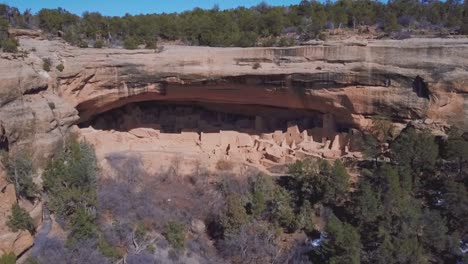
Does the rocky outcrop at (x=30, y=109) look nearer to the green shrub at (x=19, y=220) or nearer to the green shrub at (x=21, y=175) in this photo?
the green shrub at (x=21, y=175)

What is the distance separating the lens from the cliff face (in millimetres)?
11156

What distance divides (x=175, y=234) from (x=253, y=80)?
460 centimetres

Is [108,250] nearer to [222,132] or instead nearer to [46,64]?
[46,64]

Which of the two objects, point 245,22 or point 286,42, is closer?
point 286,42

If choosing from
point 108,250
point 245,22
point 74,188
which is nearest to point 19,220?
point 74,188

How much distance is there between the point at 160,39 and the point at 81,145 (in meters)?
6.50

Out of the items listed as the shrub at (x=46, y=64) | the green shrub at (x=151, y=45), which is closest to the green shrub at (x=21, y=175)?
the shrub at (x=46, y=64)

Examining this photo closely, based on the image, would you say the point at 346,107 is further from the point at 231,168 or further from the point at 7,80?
the point at 7,80

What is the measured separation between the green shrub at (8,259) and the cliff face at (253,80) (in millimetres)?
2917

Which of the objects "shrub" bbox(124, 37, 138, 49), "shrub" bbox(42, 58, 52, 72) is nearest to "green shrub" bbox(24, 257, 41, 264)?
"shrub" bbox(42, 58, 52, 72)

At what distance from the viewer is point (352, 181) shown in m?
12.0

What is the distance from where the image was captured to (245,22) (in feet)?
57.5

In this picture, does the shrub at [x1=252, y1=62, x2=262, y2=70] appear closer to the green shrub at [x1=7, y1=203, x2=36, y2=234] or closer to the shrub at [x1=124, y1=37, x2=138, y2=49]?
the shrub at [x1=124, y1=37, x2=138, y2=49]

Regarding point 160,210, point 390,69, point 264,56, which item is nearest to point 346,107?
point 390,69
